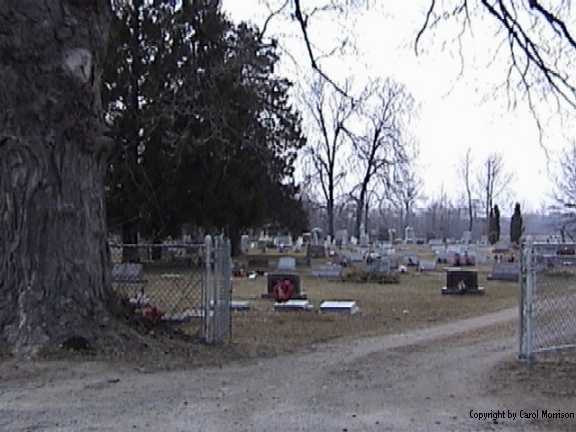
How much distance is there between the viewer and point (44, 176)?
8.97 metres

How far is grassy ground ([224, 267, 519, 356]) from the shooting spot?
1225 centimetres

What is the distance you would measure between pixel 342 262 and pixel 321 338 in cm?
2543

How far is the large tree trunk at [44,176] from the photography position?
28.8ft

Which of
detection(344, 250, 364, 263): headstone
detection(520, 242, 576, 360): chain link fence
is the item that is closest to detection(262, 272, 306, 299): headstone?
detection(520, 242, 576, 360): chain link fence

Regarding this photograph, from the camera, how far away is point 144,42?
A: 3422cm

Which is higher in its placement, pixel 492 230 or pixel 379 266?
pixel 492 230

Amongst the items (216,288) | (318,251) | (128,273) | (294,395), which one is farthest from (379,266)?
(294,395)

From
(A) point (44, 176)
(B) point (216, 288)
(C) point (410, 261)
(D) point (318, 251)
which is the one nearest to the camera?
(A) point (44, 176)

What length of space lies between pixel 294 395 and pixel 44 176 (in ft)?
12.8

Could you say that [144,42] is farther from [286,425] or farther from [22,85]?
[286,425]

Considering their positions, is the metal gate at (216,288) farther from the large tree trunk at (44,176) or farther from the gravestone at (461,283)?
the gravestone at (461,283)

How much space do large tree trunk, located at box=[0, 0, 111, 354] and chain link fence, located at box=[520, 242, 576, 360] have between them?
482 cm

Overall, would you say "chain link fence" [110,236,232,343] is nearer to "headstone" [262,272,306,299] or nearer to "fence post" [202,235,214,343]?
"fence post" [202,235,214,343]

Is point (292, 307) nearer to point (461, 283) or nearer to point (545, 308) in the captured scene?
point (545, 308)
